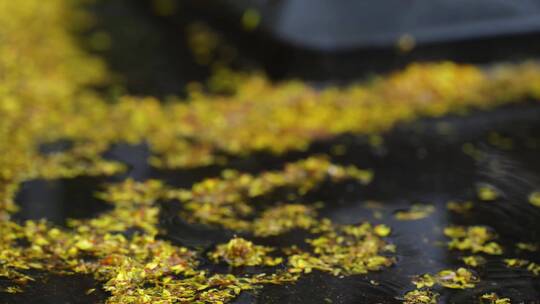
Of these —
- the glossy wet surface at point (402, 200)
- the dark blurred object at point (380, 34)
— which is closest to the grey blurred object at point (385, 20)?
the dark blurred object at point (380, 34)

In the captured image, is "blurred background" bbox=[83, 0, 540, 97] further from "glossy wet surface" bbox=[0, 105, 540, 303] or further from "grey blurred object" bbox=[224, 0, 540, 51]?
"glossy wet surface" bbox=[0, 105, 540, 303]

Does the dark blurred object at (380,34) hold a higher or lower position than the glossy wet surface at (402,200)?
higher

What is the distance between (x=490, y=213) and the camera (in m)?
5.51

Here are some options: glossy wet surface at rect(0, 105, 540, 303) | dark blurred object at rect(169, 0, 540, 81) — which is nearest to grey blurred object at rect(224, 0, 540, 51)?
dark blurred object at rect(169, 0, 540, 81)

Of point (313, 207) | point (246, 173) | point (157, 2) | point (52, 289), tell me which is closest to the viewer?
point (52, 289)

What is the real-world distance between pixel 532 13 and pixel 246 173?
439 cm

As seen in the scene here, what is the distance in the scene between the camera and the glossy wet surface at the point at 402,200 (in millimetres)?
4340

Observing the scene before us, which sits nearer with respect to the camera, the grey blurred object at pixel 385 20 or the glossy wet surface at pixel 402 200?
the glossy wet surface at pixel 402 200

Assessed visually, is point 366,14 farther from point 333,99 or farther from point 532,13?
point 532,13

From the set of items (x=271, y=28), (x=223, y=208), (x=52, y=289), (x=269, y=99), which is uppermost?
(x=271, y=28)

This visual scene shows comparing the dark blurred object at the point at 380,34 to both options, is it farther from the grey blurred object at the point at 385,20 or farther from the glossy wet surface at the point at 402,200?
the glossy wet surface at the point at 402,200

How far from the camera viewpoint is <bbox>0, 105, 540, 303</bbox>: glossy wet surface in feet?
14.2

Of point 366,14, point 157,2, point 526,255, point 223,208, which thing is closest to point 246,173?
point 223,208

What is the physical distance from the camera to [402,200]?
579 centimetres
